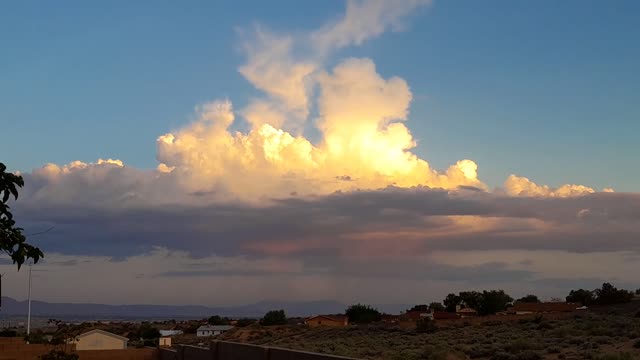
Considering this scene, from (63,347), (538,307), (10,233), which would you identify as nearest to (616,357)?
(63,347)

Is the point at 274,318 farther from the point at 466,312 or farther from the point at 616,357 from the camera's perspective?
the point at 616,357

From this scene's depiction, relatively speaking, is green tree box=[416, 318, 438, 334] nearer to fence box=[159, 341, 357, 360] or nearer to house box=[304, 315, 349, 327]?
house box=[304, 315, 349, 327]

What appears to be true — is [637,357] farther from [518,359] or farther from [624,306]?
[624,306]

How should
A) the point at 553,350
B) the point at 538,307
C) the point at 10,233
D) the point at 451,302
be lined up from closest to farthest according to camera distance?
1. the point at 10,233
2. the point at 553,350
3. the point at 538,307
4. the point at 451,302

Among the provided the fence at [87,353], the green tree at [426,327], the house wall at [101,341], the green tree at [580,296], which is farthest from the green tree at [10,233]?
the green tree at [580,296]

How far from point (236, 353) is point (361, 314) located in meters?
92.4

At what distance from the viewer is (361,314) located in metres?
106

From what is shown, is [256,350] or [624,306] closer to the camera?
[256,350]

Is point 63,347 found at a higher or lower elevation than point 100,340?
higher

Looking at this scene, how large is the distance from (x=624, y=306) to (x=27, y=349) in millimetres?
71588

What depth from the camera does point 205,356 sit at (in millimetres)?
16984

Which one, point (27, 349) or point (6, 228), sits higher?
point (6, 228)

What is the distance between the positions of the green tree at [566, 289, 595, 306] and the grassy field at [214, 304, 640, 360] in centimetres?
2700

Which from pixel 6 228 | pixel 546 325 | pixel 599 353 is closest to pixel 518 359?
pixel 599 353
